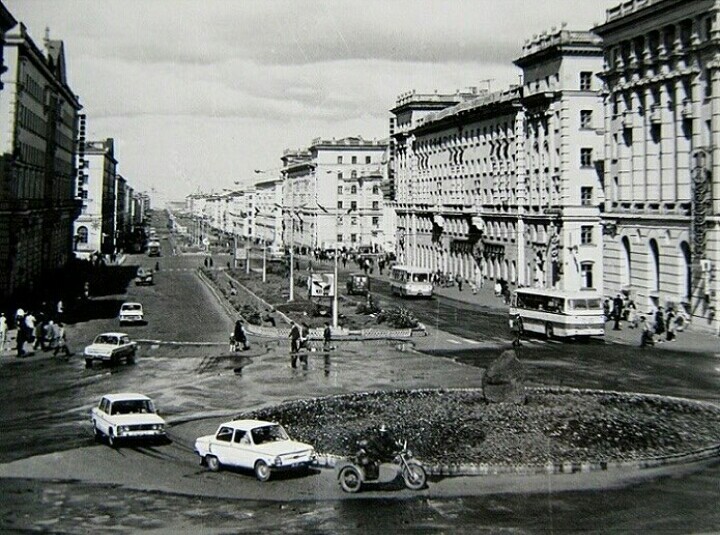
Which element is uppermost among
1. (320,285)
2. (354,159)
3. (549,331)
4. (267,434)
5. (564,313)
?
(354,159)

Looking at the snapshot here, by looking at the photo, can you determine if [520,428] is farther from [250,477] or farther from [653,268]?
[653,268]

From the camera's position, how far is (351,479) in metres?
20.6

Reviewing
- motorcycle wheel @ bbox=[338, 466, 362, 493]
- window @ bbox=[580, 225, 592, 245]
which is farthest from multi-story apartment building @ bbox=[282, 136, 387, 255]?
motorcycle wheel @ bbox=[338, 466, 362, 493]

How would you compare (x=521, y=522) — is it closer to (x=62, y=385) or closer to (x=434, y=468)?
(x=434, y=468)

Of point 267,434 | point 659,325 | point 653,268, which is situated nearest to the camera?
point 267,434

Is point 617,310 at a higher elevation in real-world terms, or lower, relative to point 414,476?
higher

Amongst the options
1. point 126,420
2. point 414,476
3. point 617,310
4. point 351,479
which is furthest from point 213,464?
point 617,310

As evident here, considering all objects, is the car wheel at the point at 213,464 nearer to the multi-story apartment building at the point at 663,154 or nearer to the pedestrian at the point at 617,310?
the multi-story apartment building at the point at 663,154

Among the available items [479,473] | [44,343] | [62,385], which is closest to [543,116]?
[44,343]

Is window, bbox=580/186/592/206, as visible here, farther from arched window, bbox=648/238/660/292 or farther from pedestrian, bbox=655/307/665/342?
pedestrian, bbox=655/307/665/342

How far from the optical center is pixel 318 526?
17.9 meters

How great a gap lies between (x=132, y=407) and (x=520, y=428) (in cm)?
1147

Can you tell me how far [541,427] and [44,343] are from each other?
1219 inches

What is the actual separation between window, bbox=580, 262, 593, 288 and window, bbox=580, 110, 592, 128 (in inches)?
483
